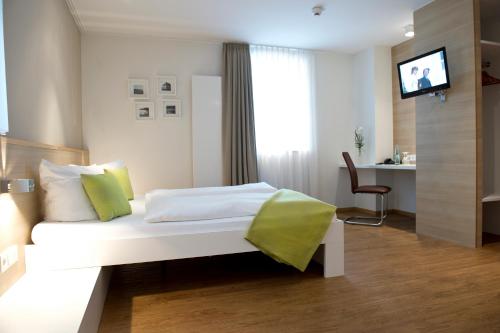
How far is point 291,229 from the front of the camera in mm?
2314

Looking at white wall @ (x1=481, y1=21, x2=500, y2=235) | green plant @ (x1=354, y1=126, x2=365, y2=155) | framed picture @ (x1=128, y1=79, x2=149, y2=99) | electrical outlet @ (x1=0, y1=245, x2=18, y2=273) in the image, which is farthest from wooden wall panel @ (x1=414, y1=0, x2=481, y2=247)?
electrical outlet @ (x1=0, y1=245, x2=18, y2=273)

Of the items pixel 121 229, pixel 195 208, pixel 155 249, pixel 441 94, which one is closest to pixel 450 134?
pixel 441 94

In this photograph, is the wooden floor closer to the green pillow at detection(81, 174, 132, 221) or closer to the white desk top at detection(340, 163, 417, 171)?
the green pillow at detection(81, 174, 132, 221)

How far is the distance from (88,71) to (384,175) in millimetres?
4554

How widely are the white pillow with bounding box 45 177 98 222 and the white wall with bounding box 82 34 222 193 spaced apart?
80.4 inches

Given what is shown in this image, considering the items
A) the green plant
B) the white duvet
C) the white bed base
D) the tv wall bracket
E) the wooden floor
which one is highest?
the tv wall bracket

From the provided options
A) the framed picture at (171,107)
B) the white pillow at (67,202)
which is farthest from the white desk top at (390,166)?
the white pillow at (67,202)

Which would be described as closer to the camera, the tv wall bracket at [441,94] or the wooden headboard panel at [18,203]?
the wooden headboard panel at [18,203]

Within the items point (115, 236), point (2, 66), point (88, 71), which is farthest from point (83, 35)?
point (115, 236)

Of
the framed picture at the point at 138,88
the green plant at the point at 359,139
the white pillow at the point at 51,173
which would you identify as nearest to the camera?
the white pillow at the point at 51,173

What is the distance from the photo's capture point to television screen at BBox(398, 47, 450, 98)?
315 centimetres

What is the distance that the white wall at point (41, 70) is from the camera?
1985 mm

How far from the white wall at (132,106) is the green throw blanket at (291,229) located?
2.35 meters

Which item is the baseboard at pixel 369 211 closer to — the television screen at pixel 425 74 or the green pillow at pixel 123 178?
the television screen at pixel 425 74
